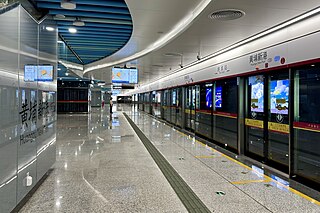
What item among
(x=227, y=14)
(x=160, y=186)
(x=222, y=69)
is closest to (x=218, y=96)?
(x=222, y=69)

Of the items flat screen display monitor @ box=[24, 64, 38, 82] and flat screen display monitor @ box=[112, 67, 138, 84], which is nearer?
flat screen display monitor @ box=[24, 64, 38, 82]

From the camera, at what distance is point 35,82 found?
142 inches

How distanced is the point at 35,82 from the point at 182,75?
26.7 ft

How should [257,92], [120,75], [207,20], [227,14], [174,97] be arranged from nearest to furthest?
[227,14] < [207,20] < [257,92] < [120,75] < [174,97]

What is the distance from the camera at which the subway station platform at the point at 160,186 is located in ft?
10.2

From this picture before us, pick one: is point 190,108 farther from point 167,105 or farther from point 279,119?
point 279,119

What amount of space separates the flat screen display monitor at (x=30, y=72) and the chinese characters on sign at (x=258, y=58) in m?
4.43

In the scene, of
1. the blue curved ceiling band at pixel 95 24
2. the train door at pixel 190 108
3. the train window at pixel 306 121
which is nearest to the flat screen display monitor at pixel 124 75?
the blue curved ceiling band at pixel 95 24

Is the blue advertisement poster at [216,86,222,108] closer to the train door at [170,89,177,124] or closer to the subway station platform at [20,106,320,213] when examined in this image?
the subway station platform at [20,106,320,213]

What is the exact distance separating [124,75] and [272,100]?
7.02m

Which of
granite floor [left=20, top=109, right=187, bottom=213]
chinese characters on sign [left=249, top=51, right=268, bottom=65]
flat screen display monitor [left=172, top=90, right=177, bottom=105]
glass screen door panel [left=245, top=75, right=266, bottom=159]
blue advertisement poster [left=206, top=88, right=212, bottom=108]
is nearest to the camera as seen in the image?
granite floor [left=20, top=109, right=187, bottom=213]

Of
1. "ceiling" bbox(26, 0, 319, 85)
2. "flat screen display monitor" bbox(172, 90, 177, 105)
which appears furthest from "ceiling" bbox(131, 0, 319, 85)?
"flat screen display monitor" bbox(172, 90, 177, 105)

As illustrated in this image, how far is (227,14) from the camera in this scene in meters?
4.04

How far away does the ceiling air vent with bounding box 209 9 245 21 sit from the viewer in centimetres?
392
